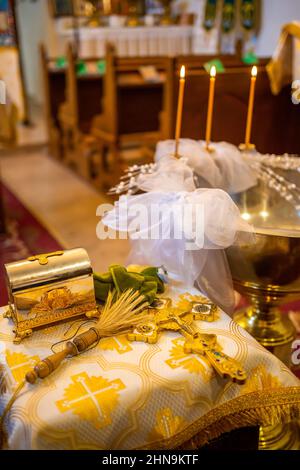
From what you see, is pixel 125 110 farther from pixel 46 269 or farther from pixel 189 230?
pixel 46 269

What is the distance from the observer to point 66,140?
4.94m

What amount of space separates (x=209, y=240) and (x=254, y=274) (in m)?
0.27

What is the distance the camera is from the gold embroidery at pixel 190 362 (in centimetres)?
103

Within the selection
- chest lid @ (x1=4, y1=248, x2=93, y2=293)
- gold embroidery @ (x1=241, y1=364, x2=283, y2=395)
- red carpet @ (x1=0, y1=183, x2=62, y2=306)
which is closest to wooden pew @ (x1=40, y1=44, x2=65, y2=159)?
red carpet @ (x1=0, y1=183, x2=62, y2=306)

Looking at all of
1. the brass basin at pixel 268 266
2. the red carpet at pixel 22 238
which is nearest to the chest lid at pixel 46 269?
the brass basin at pixel 268 266

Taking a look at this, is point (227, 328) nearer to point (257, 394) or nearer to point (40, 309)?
point (257, 394)

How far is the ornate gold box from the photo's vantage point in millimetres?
1129

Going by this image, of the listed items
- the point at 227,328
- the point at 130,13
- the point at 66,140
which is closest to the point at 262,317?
the point at 227,328

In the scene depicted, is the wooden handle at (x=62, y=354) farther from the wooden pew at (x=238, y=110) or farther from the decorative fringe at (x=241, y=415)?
the wooden pew at (x=238, y=110)

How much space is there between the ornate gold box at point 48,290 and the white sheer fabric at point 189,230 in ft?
0.82

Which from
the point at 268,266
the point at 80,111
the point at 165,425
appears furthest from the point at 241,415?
the point at 80,111

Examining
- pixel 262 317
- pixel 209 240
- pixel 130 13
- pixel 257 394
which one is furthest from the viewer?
pixel 130 13

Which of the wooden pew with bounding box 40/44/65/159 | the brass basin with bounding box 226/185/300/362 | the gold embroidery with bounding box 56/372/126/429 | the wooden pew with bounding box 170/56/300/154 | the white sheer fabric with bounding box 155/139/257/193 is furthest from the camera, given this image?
the wooden pew with bounding box 40/44/65/159

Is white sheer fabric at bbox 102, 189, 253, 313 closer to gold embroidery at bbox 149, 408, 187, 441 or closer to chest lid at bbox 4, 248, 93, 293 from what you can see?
chest lid at bbox 4, 248, 93, 293
